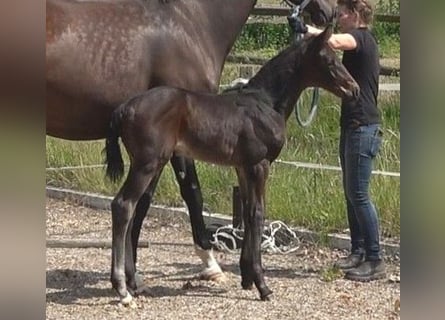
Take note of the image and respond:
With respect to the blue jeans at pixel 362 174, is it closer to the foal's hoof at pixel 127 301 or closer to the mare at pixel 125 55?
the mare at pixel 125 55

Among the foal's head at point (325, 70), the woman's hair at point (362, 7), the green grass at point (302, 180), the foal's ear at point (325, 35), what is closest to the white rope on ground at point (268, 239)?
the green grass at point (302, 180)

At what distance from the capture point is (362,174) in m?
5.47

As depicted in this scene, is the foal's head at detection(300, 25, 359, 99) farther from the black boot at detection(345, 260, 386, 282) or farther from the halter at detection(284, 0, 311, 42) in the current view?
the black boot at detection(345, 260, 386, 282)

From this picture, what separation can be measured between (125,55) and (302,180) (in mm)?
2432

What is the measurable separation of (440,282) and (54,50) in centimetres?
345

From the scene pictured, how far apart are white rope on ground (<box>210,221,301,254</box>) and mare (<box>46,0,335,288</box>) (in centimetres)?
102

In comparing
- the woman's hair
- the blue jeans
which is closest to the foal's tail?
the blue jeans

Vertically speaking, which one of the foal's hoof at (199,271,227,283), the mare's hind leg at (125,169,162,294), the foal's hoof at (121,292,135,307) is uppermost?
the mare's hind leg at (125,169,162,294)

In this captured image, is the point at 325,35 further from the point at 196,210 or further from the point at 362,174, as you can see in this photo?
the point at 196,210

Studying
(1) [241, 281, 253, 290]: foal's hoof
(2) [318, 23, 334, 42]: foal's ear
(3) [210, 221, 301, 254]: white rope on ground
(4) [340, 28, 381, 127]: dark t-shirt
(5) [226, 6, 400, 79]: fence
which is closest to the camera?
(2) [318, 23, 334, 42]: foal's ear

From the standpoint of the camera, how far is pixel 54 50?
490cm

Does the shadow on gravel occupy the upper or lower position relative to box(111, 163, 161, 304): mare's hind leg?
lower

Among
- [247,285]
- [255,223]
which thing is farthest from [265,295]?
[255,223]

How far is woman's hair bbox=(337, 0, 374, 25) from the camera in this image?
542 cm
